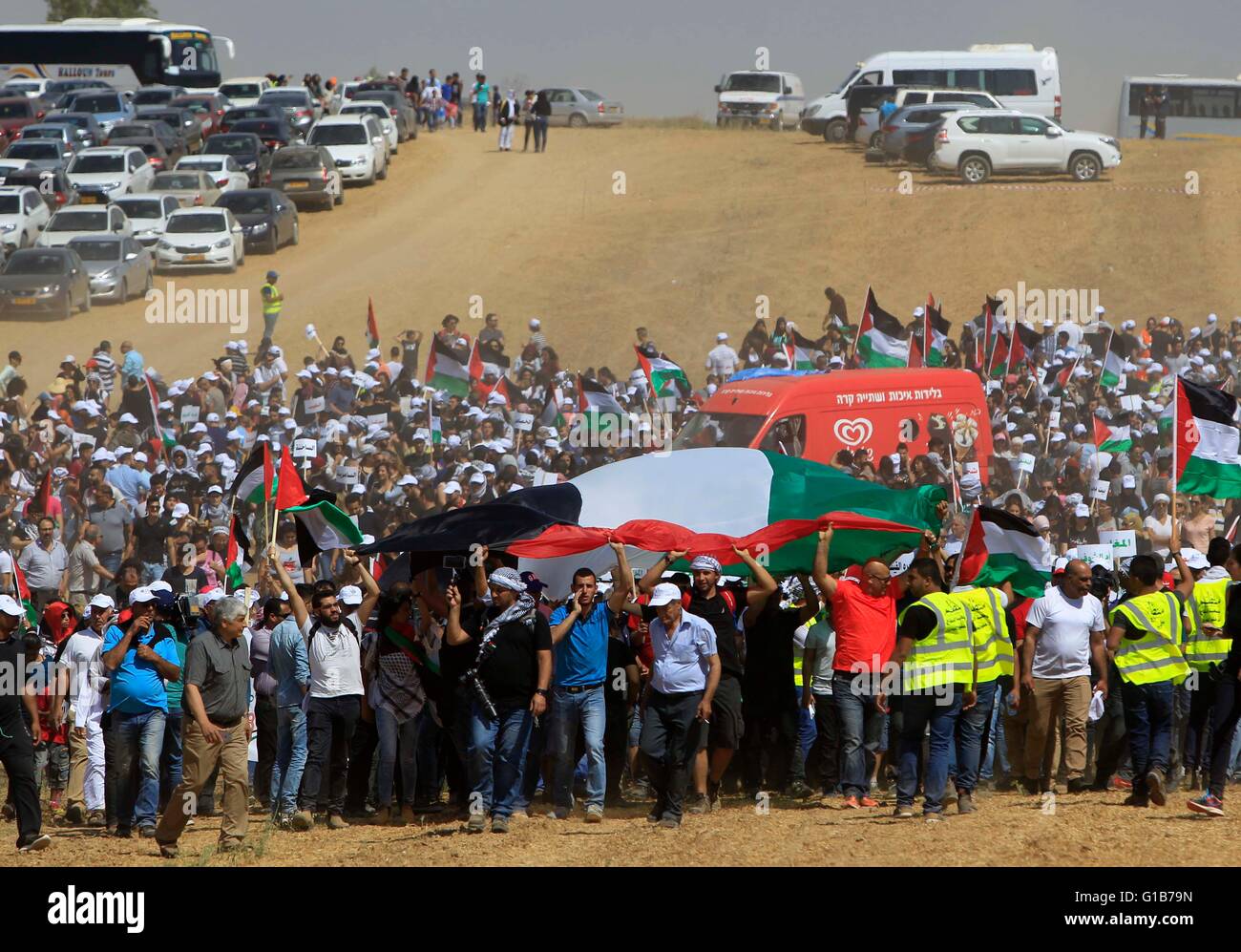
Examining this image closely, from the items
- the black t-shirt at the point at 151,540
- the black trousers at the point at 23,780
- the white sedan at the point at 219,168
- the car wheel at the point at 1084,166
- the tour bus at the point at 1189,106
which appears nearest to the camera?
the black trousers at the point at 23,780

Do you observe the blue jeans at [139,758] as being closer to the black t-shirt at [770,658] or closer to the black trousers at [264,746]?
the black trousers at [264,746]

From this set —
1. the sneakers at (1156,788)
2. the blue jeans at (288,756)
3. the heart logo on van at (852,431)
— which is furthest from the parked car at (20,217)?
the sneakers at (1156,788)

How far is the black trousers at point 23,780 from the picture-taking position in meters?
10.2

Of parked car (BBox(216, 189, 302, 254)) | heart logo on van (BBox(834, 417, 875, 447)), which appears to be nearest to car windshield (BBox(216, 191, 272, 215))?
parked car (BBox(216, 189, 302, 254))

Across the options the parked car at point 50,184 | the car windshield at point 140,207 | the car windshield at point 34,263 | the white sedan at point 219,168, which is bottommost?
the car windshield at point 34,263

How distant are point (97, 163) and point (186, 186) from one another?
2.61 metres

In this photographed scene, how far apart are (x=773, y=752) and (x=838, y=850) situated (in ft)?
7.01

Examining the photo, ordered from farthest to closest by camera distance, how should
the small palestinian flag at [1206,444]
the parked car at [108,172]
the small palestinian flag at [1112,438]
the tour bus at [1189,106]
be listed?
the tour bus at [1189,106] < the parked car at [108,172] < the small palestinian flag at [1112,438] < the small palestinian flag at [1206,444]

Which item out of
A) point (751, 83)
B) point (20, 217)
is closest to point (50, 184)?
point (20, 217)

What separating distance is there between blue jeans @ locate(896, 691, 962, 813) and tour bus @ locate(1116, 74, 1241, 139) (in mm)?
45967

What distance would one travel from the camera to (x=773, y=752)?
11805mm

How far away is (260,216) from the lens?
129 feet

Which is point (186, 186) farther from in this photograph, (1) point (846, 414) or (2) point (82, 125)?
(1) point (846, 414)

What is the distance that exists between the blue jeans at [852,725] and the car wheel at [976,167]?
33.7 meters
